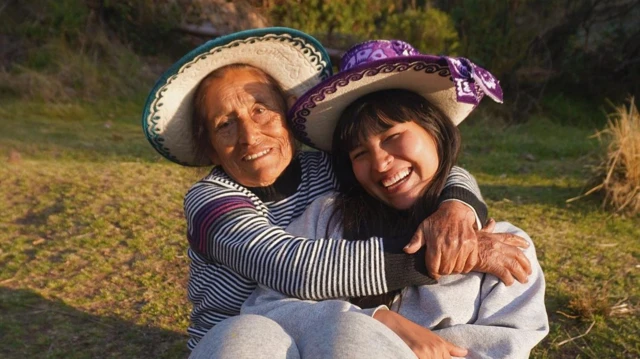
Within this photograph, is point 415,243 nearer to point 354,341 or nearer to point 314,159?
point 354,341

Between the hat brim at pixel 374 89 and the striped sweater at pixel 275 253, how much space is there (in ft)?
0.63

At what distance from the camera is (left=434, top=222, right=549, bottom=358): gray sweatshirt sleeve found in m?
1.89

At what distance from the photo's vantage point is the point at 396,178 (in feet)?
7.11

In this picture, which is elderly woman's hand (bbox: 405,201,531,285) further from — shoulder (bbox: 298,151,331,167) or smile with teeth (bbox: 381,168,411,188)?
shoulder (bbox: 298,151,331,167)

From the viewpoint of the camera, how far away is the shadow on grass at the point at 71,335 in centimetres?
297

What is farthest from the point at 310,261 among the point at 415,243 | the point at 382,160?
the point at 382,160

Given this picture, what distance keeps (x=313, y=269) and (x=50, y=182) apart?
3551mm

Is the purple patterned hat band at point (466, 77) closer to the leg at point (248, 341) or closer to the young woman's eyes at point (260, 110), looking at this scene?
the young woman's eyes at point (260, 110)

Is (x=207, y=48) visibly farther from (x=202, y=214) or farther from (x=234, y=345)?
(x=234, y=345)

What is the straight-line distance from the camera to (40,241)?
4012 millimetres

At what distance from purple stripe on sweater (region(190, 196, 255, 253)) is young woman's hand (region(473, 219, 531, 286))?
27.6 inches

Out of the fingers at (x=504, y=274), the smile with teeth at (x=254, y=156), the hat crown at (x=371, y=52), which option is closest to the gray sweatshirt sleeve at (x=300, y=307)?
the smile with teeth at (x=254, y=156)

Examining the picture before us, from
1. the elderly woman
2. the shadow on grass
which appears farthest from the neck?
the shadow on grass

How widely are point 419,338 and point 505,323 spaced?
0.88ft
